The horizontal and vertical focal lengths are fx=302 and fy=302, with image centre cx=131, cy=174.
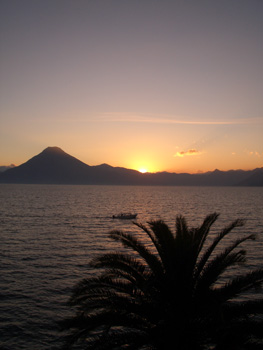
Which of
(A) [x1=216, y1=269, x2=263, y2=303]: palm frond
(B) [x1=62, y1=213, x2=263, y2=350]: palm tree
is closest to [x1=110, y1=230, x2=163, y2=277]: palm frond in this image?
(B) [x1=62, y1=213, x2=263, y2=350]: palm tree

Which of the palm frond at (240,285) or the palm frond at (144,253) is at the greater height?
the palm frond at (144,253)

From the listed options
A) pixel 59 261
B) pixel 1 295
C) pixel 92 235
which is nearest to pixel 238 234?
pixel 92 235

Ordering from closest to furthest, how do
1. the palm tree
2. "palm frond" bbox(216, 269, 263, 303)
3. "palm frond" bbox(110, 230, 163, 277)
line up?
the palm tree → "palm frond" bbox(216, 269, 263, 303) → "palm frond" bbox(110, 230, 163, 277)

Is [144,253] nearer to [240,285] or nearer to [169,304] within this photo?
[169,304]

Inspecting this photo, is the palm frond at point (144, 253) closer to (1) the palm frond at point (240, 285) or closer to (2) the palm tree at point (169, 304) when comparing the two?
(2) the palm tree at point (169, 304)

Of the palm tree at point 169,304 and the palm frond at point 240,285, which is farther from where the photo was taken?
the palm frond at point 240,285

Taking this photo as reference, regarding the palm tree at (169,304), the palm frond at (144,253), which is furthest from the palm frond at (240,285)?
the palm frond at (144,253)

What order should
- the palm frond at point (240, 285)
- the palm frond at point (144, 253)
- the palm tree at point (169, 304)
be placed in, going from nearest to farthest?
the palm tree at point (169, 304) → the palm frond at point (240, 285) → the palm frond at point (144, 253)

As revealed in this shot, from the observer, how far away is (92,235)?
47.4 meters

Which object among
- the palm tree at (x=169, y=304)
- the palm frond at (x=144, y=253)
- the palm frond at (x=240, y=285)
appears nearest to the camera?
the palm tree at (x=169, y=304)

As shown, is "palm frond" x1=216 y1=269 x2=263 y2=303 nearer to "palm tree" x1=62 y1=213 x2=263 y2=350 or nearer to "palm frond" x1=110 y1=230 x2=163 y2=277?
"palm tree" x1=62 y1=213 x2=263 y2=350

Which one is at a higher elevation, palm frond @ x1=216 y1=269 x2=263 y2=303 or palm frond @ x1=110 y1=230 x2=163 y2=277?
palm frond @ x1=110 y1=230 x2=163 y2=277

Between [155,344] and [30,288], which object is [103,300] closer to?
[155,344]

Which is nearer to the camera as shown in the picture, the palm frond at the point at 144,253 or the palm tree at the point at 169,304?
the palm tree at the point at 169,304
